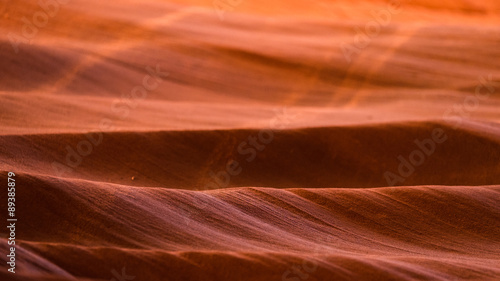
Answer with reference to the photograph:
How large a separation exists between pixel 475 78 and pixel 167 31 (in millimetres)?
3213

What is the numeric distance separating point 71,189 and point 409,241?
128 centimetres

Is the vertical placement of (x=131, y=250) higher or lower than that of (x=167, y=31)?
lower

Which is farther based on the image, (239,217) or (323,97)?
(323,97)

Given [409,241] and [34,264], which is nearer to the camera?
[34,264]

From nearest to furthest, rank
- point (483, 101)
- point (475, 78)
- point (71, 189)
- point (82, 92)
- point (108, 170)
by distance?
point (71, 189)
point (108, 170)
point (82, 92)
point (483, 101)
point (475, 78)

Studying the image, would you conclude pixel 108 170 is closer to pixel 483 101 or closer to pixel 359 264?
pixel 359 264

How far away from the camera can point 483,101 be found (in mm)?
4691

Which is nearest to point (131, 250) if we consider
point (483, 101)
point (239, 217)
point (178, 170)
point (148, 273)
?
point (148, 273)

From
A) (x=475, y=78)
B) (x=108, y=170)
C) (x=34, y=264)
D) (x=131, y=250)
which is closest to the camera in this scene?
(x=34, y=264)

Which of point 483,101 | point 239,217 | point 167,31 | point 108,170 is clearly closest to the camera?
point 239,217

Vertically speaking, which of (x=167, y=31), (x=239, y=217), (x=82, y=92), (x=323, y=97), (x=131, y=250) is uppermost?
(x=167, y=31)

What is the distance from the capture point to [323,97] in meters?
4.97

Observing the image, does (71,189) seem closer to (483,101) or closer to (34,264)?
(34,264)

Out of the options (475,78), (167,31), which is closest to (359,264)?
(475,78)
